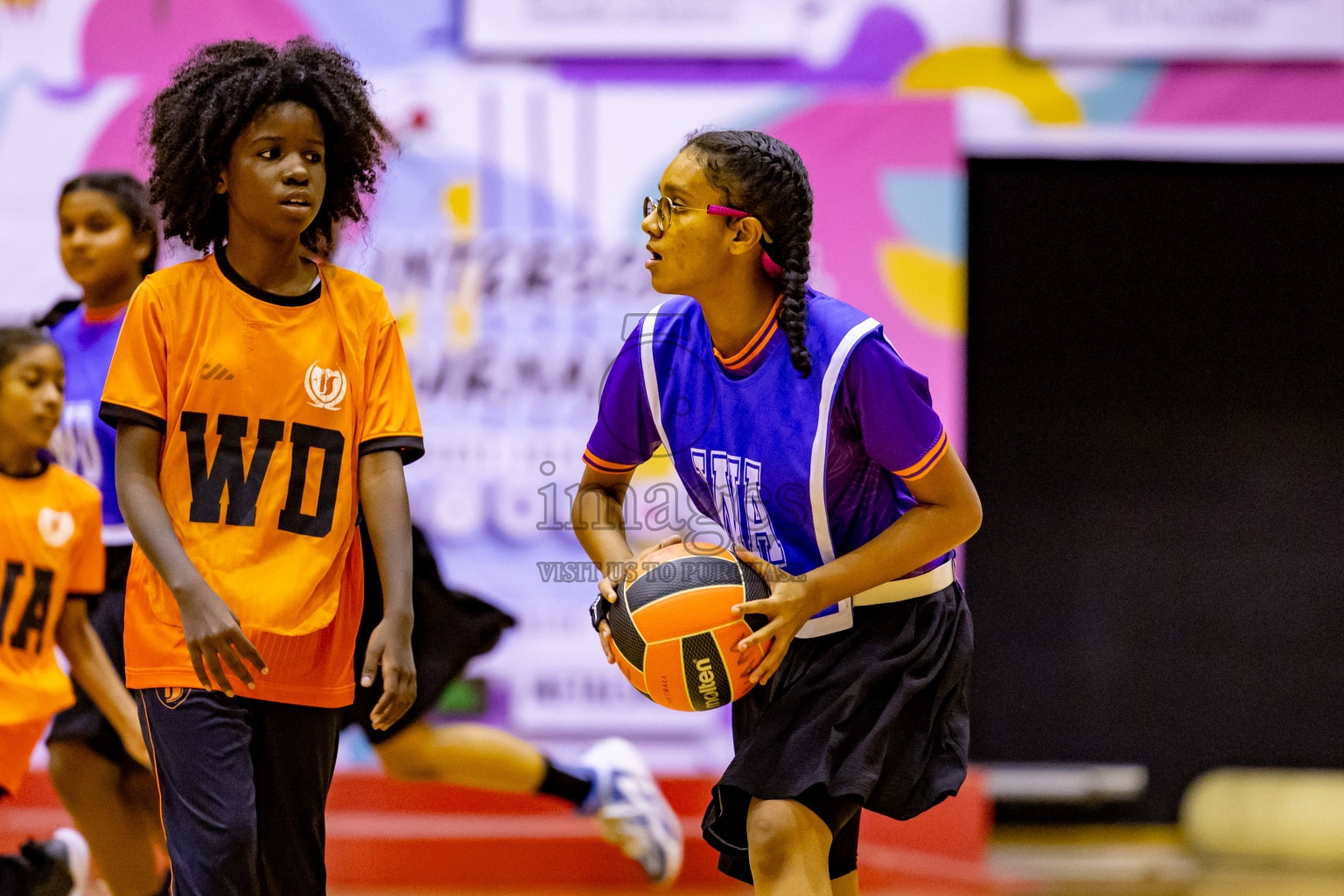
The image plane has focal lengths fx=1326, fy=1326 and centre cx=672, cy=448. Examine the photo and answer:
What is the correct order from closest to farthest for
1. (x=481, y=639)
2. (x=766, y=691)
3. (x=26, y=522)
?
(x=766, y=691) < (x=26, y=522) < (x=481, y=639)

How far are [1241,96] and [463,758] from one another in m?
4.19

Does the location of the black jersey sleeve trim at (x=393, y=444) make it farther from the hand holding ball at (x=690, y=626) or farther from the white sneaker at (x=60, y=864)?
the white sneaker at (x=60, y=864)

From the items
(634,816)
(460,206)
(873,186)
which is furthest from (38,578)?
(873,186)

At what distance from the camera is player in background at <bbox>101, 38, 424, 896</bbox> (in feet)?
7.43

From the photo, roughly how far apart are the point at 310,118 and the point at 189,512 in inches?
29.8

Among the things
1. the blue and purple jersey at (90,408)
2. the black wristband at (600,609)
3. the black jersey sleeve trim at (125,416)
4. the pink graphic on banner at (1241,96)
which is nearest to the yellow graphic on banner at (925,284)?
the pink graphic on banner at (1241,96)

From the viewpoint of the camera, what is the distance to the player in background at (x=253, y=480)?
89.1 inches

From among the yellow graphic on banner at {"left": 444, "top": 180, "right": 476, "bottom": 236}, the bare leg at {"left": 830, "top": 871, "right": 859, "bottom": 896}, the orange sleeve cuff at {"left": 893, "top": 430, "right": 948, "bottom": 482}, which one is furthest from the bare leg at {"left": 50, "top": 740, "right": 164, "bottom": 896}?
the yellow graphic on banner at {"left": 444, "top": 180, "right": 476, "bottom": 236}

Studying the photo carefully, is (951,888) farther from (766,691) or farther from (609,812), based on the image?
(766,691)

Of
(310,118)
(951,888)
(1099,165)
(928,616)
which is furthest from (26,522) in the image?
(1099,165)

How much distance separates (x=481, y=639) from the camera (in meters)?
3.79

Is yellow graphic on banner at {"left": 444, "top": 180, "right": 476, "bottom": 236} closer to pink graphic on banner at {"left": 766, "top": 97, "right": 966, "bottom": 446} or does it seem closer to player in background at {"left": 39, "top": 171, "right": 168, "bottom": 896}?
pink graphic on banner at {"left": 766, "top": 97, "right": 966, "bottom": 446}

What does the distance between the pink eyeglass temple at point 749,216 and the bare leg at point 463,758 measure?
75.0 inches

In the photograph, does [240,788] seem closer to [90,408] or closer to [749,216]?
[749,216]
